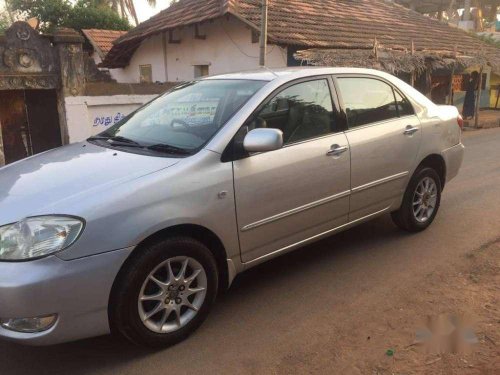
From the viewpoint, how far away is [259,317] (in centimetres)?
325

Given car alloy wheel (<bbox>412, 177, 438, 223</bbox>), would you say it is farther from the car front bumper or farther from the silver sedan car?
the car front bumper

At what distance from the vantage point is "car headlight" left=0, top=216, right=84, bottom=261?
2.44 meters

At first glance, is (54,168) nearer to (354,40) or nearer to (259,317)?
(259,317)

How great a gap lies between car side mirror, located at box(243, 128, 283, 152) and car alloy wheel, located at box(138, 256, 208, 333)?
2.65 feet

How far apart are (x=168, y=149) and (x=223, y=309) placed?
1195mm

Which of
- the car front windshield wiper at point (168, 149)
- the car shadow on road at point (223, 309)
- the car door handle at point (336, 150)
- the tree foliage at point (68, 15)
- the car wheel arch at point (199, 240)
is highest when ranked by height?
the tree foliage at point (68, 15)

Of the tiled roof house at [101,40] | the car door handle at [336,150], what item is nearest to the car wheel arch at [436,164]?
the car door handle at [336,150]

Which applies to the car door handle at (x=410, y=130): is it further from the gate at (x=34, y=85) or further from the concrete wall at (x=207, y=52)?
the concrete wall at (x=207, y=52)

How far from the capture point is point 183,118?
354 centimetres

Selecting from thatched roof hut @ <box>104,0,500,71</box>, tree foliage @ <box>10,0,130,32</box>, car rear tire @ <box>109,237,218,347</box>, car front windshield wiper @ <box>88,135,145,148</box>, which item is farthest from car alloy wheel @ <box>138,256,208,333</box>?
tree foliage @ <box>10,0,130,32</box>

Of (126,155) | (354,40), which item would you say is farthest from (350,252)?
(354,40)

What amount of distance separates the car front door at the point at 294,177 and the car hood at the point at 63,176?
59cm

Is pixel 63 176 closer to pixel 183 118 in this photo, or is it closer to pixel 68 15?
pixel 183 118

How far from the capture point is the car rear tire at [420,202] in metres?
4.50
